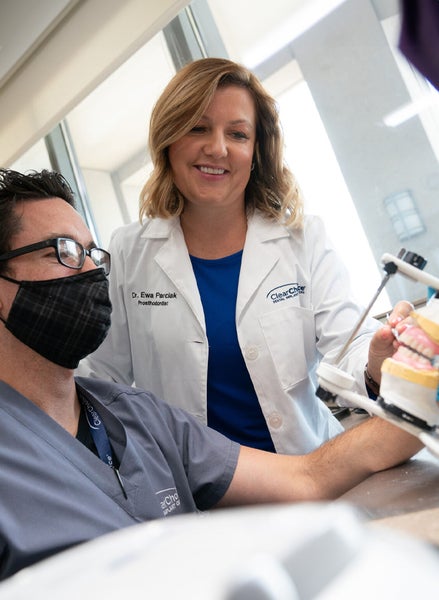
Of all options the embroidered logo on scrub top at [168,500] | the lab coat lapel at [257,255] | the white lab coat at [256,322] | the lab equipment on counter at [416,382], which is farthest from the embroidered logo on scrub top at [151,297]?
the lab equipment on counter at [416,382]

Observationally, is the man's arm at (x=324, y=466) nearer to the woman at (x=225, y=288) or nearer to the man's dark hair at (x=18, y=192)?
the woman at (x=225, y=288)

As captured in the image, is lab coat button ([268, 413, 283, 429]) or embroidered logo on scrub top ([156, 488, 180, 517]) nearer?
embroidered logo on scrub top ([156, 488, 180, 517])

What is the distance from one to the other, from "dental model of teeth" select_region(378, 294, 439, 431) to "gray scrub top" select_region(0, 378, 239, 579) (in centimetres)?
51

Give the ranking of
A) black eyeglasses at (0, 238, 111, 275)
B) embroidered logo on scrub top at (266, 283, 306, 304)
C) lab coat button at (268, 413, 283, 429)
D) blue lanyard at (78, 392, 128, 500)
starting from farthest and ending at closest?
embroidered logo on scrub top at (266, 283, 306, 304), lab coat button at (268, 413, 283, 429), black eyeglasses at (0, 238, 111, 275), blue lanyard at (78, 392, 128, 500)

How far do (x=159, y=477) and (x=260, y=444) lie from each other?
0.56 meters

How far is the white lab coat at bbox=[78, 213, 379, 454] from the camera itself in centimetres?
159

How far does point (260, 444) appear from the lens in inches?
63.7

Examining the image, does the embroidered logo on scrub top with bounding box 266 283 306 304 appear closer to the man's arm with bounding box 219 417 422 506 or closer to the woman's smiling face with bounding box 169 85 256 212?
the woman's smiling face with bounding box 169 85 256 212

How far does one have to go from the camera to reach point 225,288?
170cm

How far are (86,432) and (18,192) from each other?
0.59m

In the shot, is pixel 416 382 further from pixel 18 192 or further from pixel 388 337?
pixel 18 192

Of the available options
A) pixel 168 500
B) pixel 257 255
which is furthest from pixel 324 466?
pixel 257 255

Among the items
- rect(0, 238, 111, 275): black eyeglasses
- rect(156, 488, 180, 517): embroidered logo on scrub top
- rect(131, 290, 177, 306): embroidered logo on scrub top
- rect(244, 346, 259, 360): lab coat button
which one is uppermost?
rect(0, 238, 111, 275): black eyeglasses

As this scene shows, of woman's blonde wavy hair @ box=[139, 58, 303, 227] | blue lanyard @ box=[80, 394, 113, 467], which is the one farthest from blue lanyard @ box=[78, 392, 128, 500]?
woman's blonde wavy hair @ box=[139, 58, 303, 227]
